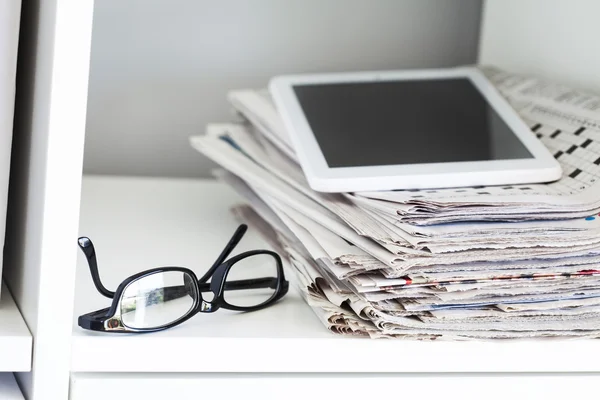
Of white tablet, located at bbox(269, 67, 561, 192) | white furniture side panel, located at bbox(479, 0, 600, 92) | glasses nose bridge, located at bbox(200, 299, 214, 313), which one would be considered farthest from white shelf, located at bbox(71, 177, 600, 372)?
white furniture side panel, located at bbox(479, 0, 600, 92)

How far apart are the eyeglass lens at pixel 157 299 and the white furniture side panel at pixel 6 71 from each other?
99mm

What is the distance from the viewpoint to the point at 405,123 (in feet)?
2.38

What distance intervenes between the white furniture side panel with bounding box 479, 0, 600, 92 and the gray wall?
73mm

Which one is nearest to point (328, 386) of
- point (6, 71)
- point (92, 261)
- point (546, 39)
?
point (92, 261)

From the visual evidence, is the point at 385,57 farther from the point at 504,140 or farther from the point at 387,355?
the point at 387,355

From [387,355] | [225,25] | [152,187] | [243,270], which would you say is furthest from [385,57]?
[387,355]

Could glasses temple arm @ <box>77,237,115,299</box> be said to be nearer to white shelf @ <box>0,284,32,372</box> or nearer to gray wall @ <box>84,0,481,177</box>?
white shelf @ <box>0,284,32,372</box>

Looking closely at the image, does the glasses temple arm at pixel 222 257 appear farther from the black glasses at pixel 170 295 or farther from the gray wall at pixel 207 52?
the gray wall at pixel 207 52

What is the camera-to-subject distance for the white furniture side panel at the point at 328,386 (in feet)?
1.65

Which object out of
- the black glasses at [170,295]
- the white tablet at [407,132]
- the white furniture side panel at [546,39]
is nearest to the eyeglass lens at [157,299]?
the black glasses at [170,295]

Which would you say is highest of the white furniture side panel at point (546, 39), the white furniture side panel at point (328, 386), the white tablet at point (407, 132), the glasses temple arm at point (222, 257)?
the white furniture side panel at point (546, 39)

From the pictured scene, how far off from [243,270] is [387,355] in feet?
0.53

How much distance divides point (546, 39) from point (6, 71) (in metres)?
0.54

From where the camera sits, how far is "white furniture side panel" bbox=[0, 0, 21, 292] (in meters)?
0.49
